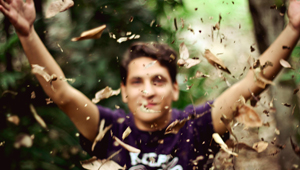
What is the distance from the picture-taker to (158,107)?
772mm

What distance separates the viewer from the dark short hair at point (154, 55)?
2.64 ft

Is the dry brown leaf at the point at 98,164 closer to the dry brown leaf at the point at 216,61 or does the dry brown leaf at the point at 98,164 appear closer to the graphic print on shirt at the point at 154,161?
the graphic print on shirt at the point at 154,161

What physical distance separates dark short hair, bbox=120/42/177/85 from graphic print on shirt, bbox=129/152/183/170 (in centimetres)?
25

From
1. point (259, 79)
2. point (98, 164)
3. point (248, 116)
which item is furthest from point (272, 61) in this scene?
point (98, 164)

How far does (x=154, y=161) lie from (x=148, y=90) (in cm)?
23

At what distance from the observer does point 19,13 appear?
65 cm

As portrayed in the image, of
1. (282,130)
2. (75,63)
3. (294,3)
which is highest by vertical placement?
(294,3)

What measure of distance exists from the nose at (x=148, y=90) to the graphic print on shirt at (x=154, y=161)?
19 centimetres

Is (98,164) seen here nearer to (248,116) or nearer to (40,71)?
(40,71)

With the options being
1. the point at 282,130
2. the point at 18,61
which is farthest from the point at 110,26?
the point at 282,130

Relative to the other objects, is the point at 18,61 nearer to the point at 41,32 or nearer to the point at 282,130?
the point at 41,32

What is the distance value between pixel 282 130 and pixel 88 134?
74cm

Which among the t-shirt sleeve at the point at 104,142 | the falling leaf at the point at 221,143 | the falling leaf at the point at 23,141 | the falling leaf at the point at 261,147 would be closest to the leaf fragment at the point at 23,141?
the falling leaf at the point at 23,141

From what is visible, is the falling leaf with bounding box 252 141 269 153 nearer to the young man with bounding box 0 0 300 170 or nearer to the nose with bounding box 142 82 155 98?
the young man with bounding box 0 0 300 170
